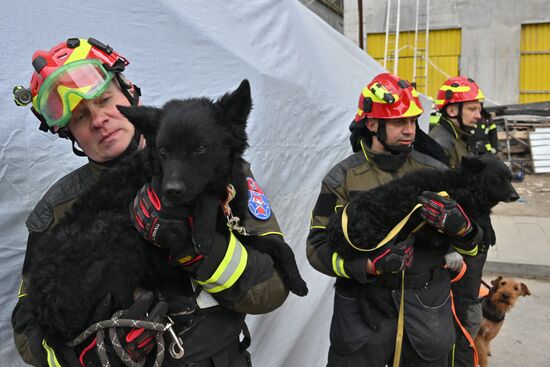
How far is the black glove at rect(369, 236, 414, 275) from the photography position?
2.31 metres

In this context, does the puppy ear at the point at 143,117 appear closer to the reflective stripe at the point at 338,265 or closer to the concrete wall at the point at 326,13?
the reflective stripe at the point at 338,265

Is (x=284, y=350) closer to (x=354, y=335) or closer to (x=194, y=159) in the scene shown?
(x=354, y=335)

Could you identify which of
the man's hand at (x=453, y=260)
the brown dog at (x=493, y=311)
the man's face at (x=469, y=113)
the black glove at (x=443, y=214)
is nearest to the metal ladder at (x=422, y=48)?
the man's face at (x=469, y=113)

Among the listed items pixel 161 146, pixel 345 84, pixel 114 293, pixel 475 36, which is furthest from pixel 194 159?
pixel 475 36

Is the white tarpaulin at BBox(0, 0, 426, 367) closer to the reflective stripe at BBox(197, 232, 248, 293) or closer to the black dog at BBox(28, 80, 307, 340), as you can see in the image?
the black dog at BBox(28, 80, 307, 340)

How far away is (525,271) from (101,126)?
6.49 m

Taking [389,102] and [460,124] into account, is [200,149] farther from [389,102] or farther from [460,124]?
[460,124]

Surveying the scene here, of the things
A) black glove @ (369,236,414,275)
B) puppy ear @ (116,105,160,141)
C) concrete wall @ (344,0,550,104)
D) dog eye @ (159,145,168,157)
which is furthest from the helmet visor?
concrete wall @ (344,0,550,104)

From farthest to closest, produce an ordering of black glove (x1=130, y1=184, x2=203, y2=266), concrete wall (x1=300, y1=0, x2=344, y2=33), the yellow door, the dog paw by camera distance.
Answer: concrete wall (x1=300, y1=0, x2=344, y2=33) → the yellow door → the dog paw → black glove (x1=130, y1=184, x2=203, y2=266)

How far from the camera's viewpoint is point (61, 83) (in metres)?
1.76

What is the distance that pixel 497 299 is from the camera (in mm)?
4309

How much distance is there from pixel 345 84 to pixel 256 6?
130 cm

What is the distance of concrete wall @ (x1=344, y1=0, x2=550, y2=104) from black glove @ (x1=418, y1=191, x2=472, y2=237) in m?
18.7

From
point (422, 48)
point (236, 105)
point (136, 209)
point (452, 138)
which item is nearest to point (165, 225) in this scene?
point (136, 209)
